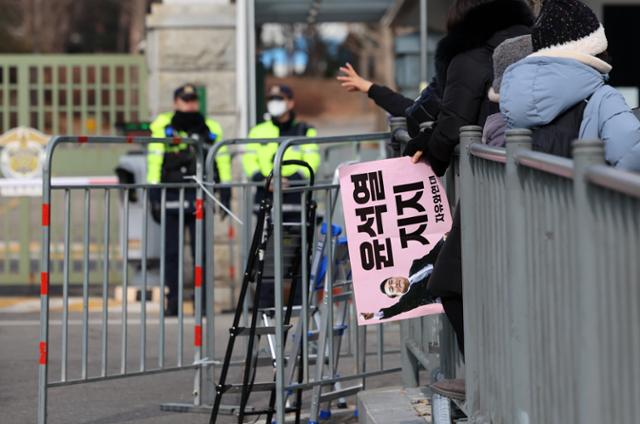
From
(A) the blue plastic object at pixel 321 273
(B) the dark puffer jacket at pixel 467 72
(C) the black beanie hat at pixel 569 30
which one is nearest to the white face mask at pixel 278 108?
(A) the blue plastic object at pixel 321 273

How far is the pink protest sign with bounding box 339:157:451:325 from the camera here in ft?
19.0

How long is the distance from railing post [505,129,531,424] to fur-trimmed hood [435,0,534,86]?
1.57 metres

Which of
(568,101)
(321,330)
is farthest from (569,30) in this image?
(321,330)

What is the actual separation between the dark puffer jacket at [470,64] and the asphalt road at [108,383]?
2.36m

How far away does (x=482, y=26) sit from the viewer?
17.9 ft

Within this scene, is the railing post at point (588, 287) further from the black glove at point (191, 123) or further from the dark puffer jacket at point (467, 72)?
the black glove at point (191, 123)

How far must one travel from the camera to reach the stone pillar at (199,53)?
1262cm

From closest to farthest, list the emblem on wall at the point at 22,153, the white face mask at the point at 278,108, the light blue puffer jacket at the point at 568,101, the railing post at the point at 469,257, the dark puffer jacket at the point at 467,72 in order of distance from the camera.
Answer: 1. the light blue puffer jacket at the point at 568,101
2. the railing post at the point at 469,257
3. the dark puffer jacket at the point at 467,72
4. the white face mask at the point at 278,108
5. the emblem on wall at the point at 22,153

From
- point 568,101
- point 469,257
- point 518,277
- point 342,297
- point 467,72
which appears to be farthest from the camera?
point 342,297

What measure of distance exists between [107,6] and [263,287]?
220 feet

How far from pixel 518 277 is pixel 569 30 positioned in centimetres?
109

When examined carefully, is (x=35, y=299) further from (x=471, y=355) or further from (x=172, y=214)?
(x=471, y=355)

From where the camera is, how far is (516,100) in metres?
4.41

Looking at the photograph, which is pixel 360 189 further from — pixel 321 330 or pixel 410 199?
pixel 321 330
